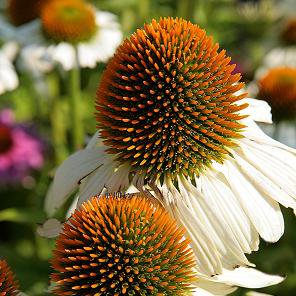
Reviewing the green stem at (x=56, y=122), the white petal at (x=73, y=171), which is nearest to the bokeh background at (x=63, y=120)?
the green stem at (x=56, y=122)

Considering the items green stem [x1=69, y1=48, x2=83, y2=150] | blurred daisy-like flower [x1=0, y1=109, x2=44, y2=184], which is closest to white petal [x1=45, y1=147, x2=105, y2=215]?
green stem [x1=69, y1=48, x2=83, y2=150]

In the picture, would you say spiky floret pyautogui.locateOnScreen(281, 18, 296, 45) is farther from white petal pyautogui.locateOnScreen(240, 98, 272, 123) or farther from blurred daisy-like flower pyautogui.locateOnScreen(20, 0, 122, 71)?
white petal pyautogui.locateOnScreen(240, 98, 272, 123)

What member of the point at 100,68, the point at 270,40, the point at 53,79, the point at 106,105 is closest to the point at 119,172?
the point at 106,105

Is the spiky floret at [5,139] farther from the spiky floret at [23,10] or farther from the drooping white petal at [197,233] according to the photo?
the drooping white petal at [197,233]

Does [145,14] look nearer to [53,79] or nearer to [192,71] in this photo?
[53,79]

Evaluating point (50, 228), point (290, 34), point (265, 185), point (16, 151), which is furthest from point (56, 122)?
point (265, 185)

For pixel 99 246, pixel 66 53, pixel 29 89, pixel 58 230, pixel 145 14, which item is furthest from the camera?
pixel 29 89

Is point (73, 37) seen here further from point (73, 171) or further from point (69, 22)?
point (73, 171)
